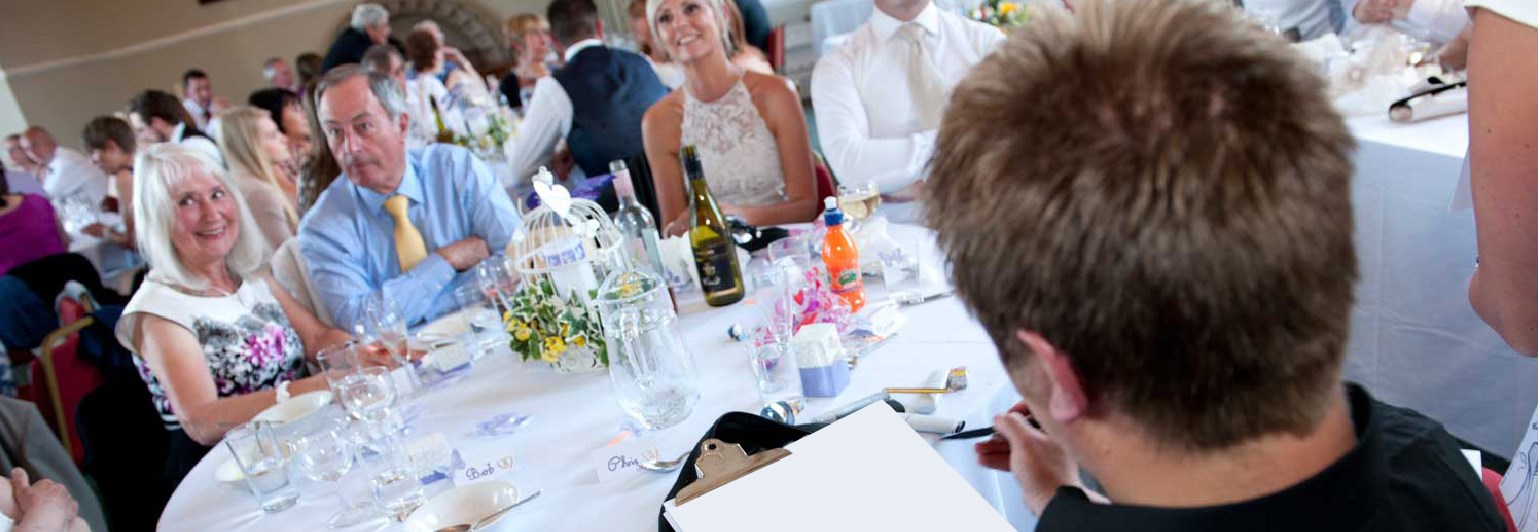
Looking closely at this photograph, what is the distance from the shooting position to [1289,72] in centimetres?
61

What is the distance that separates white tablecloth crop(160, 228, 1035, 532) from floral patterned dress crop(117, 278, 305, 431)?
23.4 inches

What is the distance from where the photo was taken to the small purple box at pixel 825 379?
1.38m

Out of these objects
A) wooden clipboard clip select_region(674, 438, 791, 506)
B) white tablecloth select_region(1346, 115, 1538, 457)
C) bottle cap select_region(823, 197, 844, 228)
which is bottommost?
white tablecloth select_region(1346, 115, 1538, 457)

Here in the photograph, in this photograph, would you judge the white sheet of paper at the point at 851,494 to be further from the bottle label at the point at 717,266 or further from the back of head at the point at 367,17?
the back of head at the point at 367,17

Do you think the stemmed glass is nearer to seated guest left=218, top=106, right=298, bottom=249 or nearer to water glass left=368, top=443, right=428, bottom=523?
water glass left=368, top=443, right=428, bottom=523

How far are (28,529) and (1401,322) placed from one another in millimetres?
2914

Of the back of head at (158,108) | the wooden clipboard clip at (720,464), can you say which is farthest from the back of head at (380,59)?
the wooden clipboard clip at (720,464)

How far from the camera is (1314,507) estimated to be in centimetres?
66

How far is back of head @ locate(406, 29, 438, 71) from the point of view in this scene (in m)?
6.53

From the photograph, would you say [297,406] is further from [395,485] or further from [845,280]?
[845,280]

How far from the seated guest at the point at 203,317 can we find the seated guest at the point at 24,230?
3.57 meters

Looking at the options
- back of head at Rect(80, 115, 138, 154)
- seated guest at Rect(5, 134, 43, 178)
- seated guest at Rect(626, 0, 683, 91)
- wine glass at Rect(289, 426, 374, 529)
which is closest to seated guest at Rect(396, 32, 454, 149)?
seated guest at Rect(626, 0, 683, 91)

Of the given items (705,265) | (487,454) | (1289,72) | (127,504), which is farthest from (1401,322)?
(127,504)

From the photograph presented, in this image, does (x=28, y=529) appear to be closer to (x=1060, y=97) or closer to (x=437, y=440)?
(x=437, y=440)
